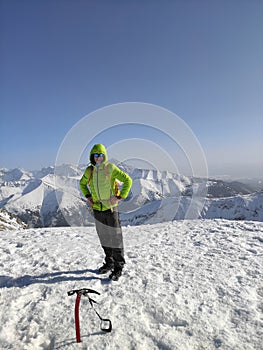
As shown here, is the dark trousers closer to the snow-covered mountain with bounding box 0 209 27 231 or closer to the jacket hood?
the jacket hood

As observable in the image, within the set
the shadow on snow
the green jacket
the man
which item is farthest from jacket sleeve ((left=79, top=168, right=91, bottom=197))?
the shadow on snow

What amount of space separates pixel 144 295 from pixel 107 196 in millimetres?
2418

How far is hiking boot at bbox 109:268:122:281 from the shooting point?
5.50 metres

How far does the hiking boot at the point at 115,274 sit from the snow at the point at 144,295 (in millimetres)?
143

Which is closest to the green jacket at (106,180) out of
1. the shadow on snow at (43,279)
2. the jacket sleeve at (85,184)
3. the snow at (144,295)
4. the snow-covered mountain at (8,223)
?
the jacket sleeve at (85,184)

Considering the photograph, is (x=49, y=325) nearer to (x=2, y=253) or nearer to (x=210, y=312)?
(x=210, y=312)

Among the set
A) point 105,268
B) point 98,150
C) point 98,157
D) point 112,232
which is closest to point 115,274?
point 105,268

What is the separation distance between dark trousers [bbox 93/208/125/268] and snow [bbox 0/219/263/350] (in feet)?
1.64

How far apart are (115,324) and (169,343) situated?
0.98 metres

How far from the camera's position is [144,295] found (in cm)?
476

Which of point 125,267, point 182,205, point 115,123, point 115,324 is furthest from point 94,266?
point 182,205

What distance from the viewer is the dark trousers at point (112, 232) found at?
576 centimetres

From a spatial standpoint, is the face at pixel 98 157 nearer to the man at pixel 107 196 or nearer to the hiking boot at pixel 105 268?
the man at pixel 107 196

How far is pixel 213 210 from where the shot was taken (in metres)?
182
